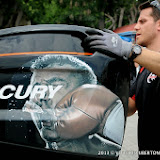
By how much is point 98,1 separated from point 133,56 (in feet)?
48.4

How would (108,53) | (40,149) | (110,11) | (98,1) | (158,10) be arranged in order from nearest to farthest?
1. (40,149)
2. (108,53)
3. (158,10)
4. (98,1)
5. (110,11)

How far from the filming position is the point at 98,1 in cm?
1544

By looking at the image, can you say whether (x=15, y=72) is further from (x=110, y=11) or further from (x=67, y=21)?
(x=110, y=11)

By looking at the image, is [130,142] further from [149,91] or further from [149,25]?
[149,25]

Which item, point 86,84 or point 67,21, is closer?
point 86,84

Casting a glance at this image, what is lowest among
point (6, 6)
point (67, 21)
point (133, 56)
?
point (67, 21)


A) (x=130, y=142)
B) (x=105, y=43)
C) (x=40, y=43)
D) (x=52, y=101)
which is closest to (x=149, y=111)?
(x=105, y=43)

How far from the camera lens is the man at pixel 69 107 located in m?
1.30

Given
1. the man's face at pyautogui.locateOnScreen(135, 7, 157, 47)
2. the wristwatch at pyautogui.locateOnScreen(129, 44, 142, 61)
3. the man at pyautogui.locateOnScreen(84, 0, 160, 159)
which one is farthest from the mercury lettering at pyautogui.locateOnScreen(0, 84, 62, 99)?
the man's face at pyautogui.locateOnScreen(135, 7, 157, 47)

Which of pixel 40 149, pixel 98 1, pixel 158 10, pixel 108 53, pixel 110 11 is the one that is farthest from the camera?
pixel 110 11

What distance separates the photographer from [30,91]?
1.31 metres

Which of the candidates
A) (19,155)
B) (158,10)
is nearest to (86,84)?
(19,155)

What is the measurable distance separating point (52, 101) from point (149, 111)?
86cm

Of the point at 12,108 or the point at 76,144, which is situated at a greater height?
the point at 12,108
